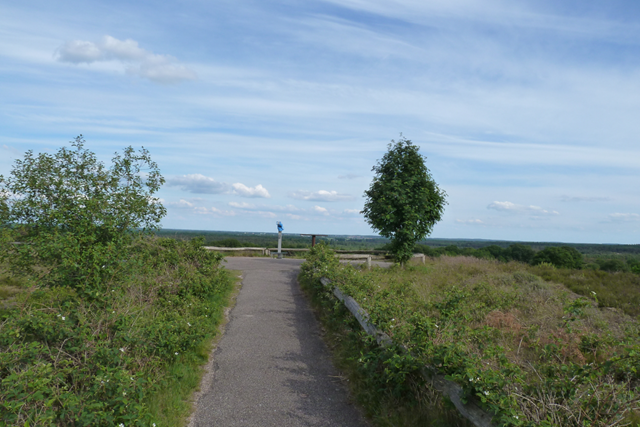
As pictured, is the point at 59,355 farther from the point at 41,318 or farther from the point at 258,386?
the point at 258,386

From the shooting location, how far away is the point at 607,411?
3115mm

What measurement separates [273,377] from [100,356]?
2.22 metres

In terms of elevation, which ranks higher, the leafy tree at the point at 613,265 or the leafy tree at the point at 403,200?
the leafy tree at the point at 403,200

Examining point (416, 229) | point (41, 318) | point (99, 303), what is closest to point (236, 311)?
point (99, 303)

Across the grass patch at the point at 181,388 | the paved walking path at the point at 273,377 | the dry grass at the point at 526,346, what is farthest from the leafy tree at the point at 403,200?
the grass patch at the point at 181,388

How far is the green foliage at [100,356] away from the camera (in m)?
3.71

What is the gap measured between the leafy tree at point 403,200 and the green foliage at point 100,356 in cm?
937

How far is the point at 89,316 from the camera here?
5539mm

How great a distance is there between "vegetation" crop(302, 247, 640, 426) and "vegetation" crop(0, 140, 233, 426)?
8.38ft

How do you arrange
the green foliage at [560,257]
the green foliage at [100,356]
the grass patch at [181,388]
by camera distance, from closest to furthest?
the green foliage at [100,356] < the grass patch at [181,388] < the green foliage at [560,257]

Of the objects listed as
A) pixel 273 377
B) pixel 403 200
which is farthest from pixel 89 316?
pixel 403 200

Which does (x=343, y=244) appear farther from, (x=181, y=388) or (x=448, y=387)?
(x=448, y=387)

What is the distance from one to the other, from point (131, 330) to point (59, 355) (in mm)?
927

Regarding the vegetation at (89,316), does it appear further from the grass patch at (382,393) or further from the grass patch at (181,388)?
the grass patch at (382,393)
